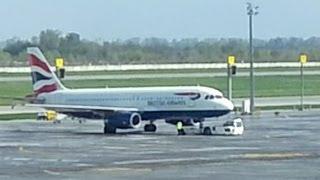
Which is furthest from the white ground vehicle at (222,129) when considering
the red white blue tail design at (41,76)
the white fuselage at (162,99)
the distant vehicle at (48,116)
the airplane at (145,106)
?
the distant vehicle at (48,116)

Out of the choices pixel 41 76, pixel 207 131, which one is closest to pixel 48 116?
pixel 41 76

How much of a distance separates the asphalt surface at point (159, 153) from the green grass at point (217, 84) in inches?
1922

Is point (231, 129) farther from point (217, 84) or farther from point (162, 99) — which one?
point (217, 84)

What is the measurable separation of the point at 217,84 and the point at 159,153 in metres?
85.8

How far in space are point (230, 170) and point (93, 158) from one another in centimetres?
782

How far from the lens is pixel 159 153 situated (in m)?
44.9

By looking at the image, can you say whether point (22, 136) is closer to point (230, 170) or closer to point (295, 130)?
point (295, 130)

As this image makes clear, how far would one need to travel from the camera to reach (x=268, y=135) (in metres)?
58.0

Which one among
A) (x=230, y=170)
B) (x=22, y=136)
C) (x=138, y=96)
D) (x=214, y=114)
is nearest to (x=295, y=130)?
(x=214, y=114)

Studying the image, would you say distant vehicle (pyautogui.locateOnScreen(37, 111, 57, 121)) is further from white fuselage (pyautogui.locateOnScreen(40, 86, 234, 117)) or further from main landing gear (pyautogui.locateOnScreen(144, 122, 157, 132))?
main landing gear (pyautogui.locateOnScreen(144, 122, 157, 132))

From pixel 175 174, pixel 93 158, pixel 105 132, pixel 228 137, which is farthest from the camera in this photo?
pixel 105 132

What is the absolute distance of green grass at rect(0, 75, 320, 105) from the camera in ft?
388

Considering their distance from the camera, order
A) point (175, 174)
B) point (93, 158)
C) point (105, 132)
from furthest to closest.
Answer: point (105, 132), point (93, 158), point (175, 174)

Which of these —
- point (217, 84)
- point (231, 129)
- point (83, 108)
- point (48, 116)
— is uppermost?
point (83, 108)
